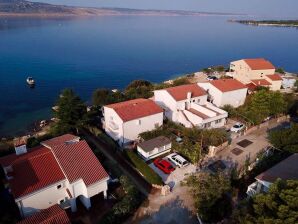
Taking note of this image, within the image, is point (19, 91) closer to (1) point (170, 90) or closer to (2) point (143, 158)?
(1) point (170, 90)

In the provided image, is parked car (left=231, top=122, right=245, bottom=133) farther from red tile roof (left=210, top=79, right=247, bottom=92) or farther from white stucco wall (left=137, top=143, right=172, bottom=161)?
white stucco wall (left=137, top=143, right=172, bottom=161)

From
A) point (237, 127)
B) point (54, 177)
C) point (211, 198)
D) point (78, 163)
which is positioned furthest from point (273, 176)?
point (54, 177)

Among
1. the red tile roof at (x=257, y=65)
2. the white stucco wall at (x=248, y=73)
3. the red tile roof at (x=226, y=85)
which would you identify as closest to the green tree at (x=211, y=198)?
the red tile roof at (x=226, y=85)

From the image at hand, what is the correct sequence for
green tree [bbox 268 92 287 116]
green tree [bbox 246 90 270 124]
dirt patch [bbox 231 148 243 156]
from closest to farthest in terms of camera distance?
dirt patch [bbox 231 148 243 156] < green tree [bbox 246 90 270 124] < green tree [bbox 268 92 287 116]

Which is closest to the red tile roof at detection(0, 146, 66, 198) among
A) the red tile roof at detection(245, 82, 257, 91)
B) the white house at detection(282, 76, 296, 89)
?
the red tile roof at detection(245, 82, 257, 91)

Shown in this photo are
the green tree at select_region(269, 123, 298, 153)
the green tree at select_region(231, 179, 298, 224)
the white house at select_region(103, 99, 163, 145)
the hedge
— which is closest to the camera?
the green tree at select_region(231, 179, 298, 224)
